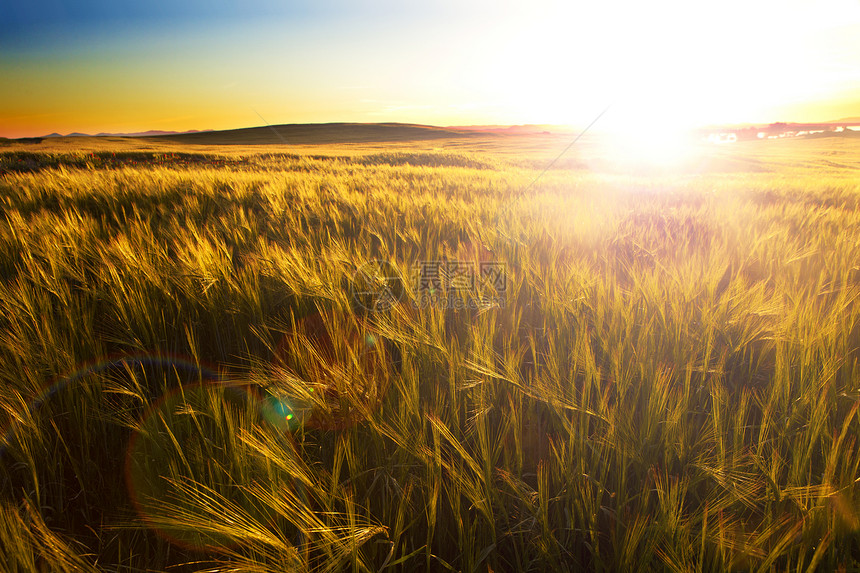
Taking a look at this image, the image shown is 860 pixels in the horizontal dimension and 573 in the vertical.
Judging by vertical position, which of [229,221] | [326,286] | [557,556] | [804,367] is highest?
[229,221]

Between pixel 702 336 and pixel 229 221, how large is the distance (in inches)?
130

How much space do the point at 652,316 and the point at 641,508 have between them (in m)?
0.84

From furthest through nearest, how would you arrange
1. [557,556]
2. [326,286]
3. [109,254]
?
1. [109,254]
2. [326,286]
3. [557,556]

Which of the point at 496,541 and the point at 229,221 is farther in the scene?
the point at 229,221

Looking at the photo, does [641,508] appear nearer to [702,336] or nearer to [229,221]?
[702,336]

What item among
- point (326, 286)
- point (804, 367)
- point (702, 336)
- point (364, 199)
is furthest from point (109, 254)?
point (804, 367)

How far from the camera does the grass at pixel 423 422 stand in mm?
750

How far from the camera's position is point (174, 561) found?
78 cm

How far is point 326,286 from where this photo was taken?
1.62 metres

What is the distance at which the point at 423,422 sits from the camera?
3.20ft

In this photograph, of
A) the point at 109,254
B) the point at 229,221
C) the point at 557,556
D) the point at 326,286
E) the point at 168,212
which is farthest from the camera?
the point at 168,212

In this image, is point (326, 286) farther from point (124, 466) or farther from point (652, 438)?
point (652, 438)

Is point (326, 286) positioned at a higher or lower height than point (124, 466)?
higher

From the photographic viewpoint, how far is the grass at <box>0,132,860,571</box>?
2.46 feet
